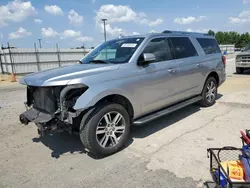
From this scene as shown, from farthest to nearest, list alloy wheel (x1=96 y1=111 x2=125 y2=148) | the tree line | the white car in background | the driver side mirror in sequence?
the tree line → the white car in background → the driver side mirror → alloy wheel (x1=96 y1=111 x2=125 y2=148)

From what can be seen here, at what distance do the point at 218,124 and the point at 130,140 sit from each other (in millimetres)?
1999

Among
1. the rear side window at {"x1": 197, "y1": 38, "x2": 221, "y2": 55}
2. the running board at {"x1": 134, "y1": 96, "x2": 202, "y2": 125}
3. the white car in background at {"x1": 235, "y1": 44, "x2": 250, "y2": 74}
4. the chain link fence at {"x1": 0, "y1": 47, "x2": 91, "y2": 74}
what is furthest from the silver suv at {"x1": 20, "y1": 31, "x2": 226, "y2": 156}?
the chain link fence at {"x1": 0, "y1": 47, "x2": 91, "y2": 74}

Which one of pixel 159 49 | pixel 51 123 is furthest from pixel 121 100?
pixel 159 49

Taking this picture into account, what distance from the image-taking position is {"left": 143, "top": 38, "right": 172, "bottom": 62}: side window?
4.24 metres

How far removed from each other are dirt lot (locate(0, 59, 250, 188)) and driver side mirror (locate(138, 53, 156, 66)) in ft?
4.66

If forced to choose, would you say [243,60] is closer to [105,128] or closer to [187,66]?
[187,66]

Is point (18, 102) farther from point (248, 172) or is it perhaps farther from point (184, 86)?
point (248, 172)

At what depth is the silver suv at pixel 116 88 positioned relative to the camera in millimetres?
3227

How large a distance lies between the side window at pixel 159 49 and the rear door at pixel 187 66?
0.19 m

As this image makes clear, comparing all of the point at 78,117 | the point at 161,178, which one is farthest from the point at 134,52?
the point at 161,178

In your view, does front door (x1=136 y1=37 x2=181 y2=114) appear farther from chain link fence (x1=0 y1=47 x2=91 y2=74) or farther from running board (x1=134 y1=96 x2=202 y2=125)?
chain link fence (x1=0 y1=47 x2=91 y2=74)

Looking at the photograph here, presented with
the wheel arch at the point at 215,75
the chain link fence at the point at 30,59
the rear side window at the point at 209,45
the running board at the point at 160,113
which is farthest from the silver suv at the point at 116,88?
the chain link fence at the point at 30,59

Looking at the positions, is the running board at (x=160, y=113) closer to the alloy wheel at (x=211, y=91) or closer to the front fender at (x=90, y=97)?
the alloy wheel at (x=211, y=91)

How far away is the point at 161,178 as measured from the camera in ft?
9.46
